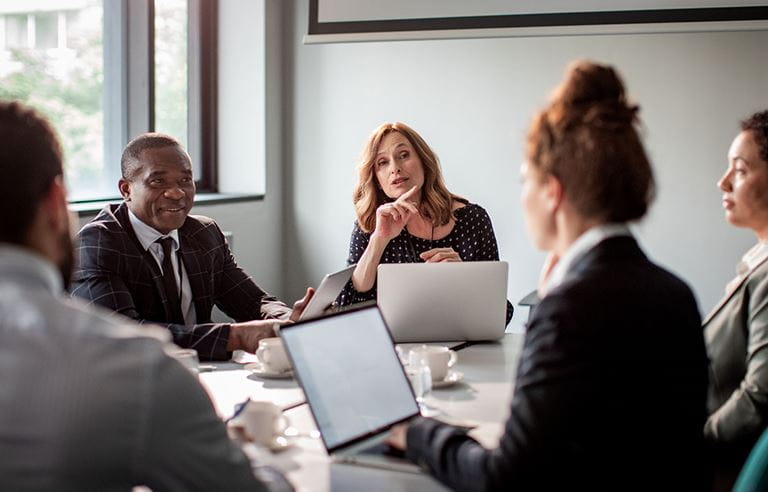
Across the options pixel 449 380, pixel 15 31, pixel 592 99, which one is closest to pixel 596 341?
pixel 592 99

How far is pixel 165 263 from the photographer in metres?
2.91

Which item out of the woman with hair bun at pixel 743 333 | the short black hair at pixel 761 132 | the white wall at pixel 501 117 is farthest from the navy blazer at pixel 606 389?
the white wall at pixel 501 117

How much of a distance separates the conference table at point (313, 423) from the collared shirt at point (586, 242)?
41 cm

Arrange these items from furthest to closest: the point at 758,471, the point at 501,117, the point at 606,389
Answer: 1. the point at 501,117
2. the point at 758,471
3. the point at 606,389

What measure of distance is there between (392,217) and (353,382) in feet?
4.86

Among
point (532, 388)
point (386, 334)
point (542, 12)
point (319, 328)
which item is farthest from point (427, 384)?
point (542, 12)

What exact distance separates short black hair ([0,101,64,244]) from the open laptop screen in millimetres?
603

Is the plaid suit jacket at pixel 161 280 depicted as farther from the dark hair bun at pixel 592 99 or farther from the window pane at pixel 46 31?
the dark hair bun at pixel 592 99

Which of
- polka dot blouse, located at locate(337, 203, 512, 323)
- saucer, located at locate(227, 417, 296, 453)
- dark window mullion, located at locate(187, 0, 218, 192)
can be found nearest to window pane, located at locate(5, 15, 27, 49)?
dark window mullion, located at locate(187, 0, 218, 192)

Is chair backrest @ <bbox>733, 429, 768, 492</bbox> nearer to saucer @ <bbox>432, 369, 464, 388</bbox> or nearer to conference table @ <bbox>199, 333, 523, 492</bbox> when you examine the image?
conference table @ <bbox>199, 333, 523, 492</bbox>

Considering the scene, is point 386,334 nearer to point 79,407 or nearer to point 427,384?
point 427,384

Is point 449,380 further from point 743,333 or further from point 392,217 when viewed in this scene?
point 392,217

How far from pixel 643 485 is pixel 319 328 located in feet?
2.09

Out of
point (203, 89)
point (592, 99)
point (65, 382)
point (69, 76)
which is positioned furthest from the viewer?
point (203, 89)
